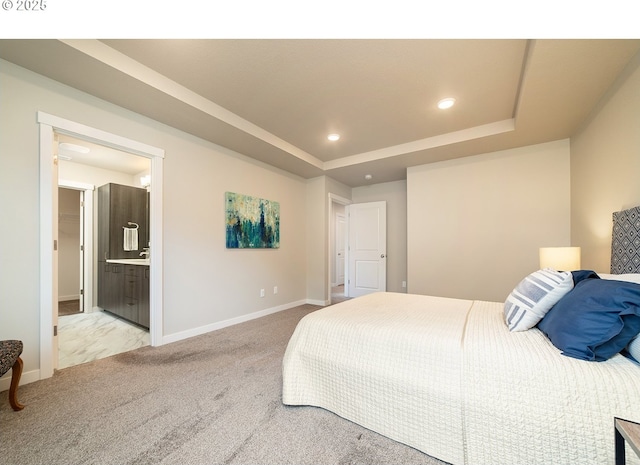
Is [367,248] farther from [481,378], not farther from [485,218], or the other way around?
[481,378]

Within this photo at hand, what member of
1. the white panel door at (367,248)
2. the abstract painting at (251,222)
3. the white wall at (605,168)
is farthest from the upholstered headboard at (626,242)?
the abstract painting at (251,222)

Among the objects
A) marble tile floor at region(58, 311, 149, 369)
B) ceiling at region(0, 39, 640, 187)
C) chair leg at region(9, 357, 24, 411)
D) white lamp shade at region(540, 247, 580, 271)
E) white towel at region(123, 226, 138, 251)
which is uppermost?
ceiling at region(0, 39, 640, 187)

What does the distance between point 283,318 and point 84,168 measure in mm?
4172

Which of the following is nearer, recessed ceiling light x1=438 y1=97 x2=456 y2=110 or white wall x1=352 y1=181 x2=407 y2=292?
recessed ceiling light x1=438 y1=97 x2=456 y2=110

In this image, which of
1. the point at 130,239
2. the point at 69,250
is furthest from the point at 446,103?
the point at 69,250

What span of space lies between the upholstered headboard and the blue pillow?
101cm

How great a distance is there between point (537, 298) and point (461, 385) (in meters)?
0.64

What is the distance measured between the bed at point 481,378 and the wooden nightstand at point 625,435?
9.2 inches

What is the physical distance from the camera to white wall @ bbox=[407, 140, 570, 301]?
3217 millimetres

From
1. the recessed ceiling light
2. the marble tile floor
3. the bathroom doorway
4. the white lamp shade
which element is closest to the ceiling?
the recessed ceiling light

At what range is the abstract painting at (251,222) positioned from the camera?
347 centimetres

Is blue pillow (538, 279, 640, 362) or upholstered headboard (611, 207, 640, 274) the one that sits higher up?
upholstered headboard (611, 207, 640, 274)

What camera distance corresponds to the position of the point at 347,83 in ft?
7.48

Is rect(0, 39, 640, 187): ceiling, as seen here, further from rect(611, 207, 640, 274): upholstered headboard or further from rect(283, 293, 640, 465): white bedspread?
rect(283, 293, 640, 465): white bedspread
